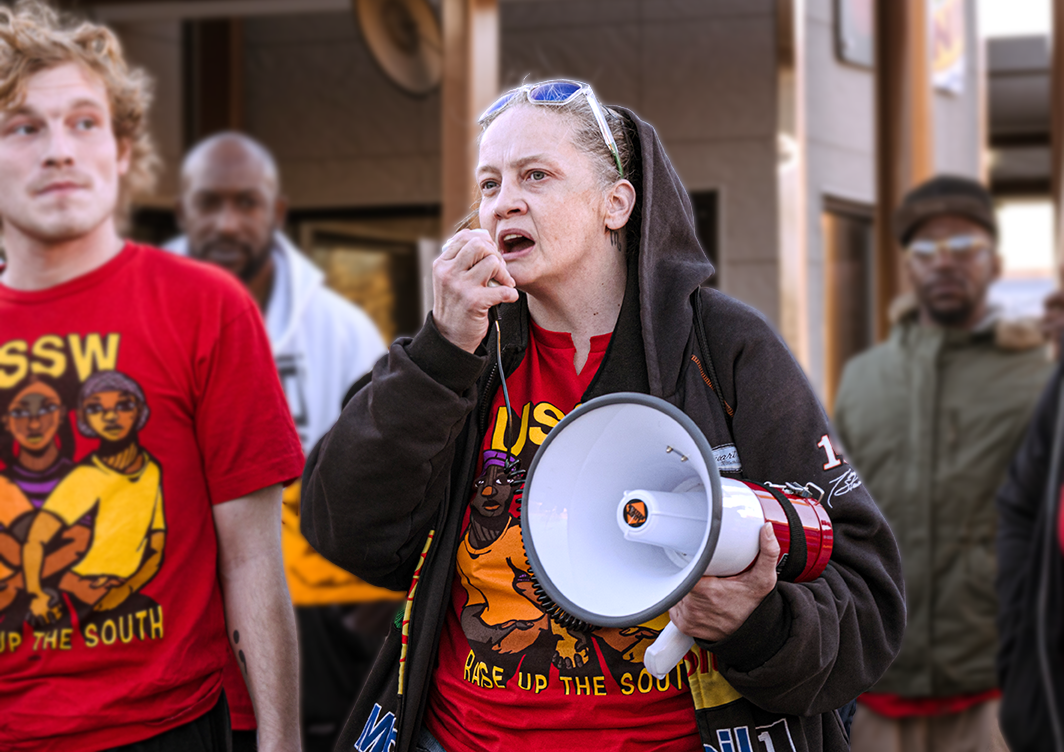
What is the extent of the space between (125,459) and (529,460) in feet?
2.63

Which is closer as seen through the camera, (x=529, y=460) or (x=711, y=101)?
(x=529, y=460)

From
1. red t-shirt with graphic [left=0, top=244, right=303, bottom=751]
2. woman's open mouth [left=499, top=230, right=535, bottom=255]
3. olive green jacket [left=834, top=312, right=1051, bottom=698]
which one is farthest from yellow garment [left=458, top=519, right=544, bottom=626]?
olive green jacket [left=834, top=312, right=1051, bottom=698]

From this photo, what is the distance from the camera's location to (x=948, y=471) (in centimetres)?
425

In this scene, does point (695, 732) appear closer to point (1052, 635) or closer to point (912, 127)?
point (1052, 635)

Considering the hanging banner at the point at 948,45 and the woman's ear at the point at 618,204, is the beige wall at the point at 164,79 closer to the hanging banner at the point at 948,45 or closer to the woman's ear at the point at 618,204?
the hanging banner at the point at 948,45

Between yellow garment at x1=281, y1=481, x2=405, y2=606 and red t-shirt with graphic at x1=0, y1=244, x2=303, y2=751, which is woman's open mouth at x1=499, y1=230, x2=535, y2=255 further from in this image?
yellow garment at x1=281, y1=481, x2=405, y2=606

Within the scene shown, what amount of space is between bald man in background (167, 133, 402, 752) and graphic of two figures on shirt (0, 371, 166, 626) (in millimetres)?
1855

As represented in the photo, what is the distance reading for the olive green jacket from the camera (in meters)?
4.16

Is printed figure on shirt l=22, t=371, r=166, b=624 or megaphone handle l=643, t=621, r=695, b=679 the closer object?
megaphone handle l=643, t=621, r=695, b=679

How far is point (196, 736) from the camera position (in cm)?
227

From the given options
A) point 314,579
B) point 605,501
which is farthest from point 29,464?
point 314,579

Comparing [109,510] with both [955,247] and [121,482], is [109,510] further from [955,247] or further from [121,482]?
[955,247]

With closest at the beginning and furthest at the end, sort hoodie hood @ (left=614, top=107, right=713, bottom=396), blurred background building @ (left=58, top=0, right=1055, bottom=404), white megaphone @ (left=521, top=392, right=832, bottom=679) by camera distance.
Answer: white megaphone @ (left=521, top=392, right=832, bottom=679), hoodie hood @ (left=614, top=107, right=713, bottom=396), blurred background building @ (left=58, top=0, right=1055, bottom=404)

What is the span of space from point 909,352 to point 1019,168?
160cm
